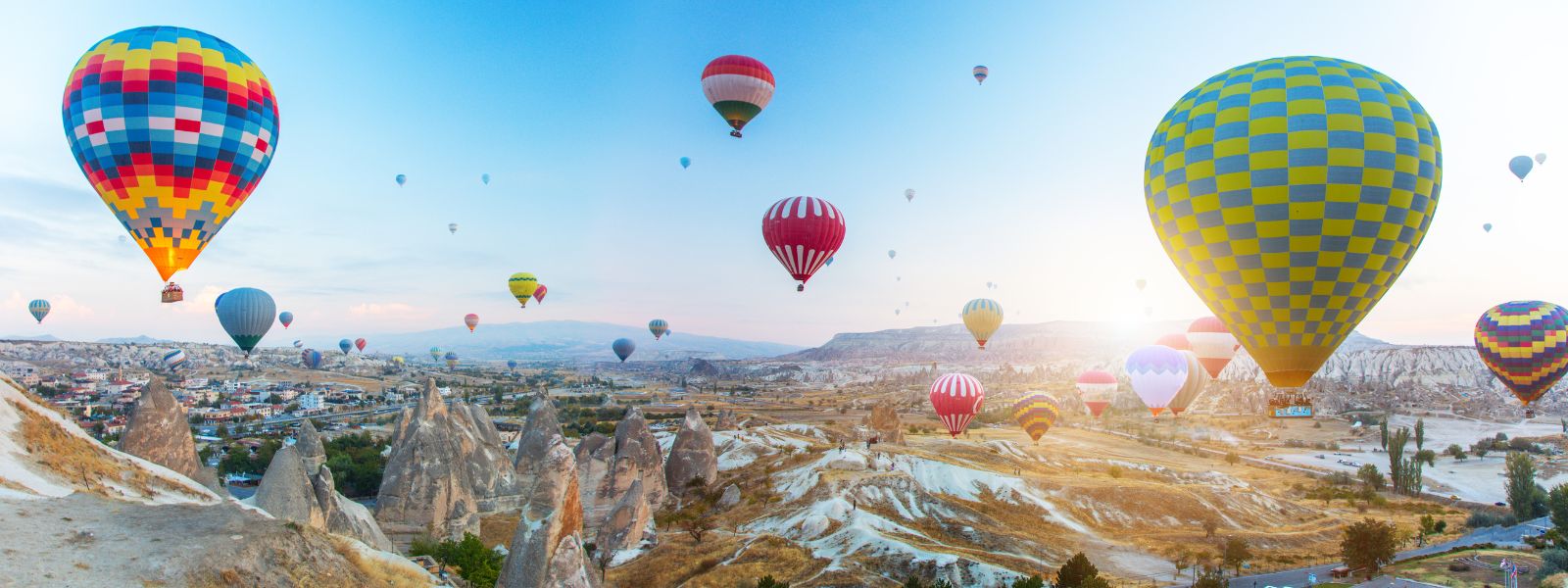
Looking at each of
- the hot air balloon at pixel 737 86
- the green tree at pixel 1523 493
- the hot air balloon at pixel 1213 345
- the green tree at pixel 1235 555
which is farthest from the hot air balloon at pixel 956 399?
the green tree at pixel 1523 493

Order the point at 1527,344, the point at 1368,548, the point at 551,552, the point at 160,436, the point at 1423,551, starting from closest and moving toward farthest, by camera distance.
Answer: the point at 551,552, the point at 160,436, the point at 1368,548, the point at 1423,551, the point at 1527,344

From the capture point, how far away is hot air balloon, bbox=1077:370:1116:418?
55969mm

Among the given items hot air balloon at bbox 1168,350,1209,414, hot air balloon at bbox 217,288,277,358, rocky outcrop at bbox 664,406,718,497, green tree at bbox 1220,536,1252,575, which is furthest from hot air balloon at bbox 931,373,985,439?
hot air balloon at bbox 217,288,277,358

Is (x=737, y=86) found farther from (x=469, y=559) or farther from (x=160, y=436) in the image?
(x=160, y=436)

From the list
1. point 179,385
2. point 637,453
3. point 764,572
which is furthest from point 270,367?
point 764,572

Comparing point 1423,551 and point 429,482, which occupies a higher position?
point 429,482

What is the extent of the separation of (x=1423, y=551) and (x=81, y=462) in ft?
163

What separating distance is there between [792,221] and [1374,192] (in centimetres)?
1897

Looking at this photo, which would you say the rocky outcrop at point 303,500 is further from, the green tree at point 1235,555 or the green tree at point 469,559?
the green tree at point 1235,555

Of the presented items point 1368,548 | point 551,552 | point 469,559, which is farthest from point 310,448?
point 1368,548

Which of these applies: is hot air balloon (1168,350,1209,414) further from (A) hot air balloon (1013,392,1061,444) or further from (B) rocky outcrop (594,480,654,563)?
(B) rocky outcrop (594,480,654,563)

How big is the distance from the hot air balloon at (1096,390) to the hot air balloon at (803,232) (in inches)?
1195

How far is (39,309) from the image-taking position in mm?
82938

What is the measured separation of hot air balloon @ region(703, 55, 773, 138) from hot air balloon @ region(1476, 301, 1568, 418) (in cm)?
4052
